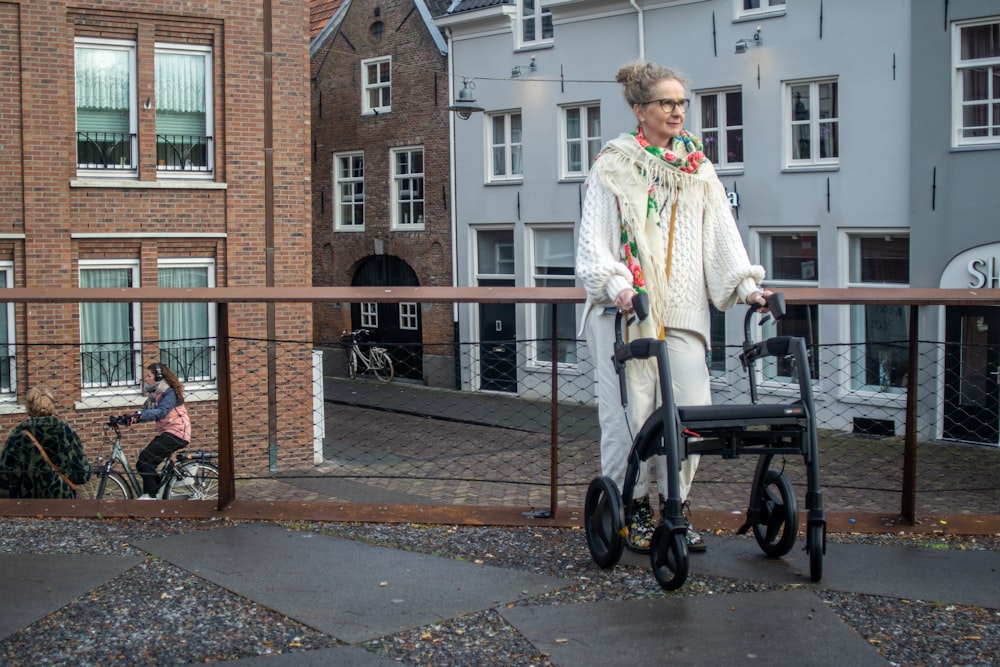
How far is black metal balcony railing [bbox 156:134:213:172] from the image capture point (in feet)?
58.7

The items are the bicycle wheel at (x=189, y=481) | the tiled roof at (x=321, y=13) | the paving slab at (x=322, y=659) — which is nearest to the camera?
the paving slab at (x=322, y=659)

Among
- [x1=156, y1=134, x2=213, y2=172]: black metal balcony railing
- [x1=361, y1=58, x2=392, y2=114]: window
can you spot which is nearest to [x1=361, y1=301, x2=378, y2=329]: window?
[x1=361, y1=58, x2=392, y2=114]: window

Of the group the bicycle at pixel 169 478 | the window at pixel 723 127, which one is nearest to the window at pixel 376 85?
the window at pixel 723 127

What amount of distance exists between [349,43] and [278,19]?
10.8 m

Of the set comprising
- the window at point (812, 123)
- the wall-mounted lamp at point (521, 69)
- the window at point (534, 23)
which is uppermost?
the window at point (534, 23)

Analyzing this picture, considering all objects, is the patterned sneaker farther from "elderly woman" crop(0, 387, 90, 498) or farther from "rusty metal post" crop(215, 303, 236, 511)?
"elderly woman" crop(0, 387, 90, 498)

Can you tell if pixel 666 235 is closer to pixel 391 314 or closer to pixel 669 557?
pixel 669 557

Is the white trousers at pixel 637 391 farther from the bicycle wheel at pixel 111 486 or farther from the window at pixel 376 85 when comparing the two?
the window at pixel 376 85

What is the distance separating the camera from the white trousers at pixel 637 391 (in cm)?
444

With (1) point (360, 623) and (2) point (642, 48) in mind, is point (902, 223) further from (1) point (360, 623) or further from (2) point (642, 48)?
(1) point (360, 623)

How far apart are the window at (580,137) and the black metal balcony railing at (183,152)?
8128 mm

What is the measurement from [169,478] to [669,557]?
901 cm

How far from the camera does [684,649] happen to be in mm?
3496

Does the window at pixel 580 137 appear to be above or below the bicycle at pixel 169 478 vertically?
above
